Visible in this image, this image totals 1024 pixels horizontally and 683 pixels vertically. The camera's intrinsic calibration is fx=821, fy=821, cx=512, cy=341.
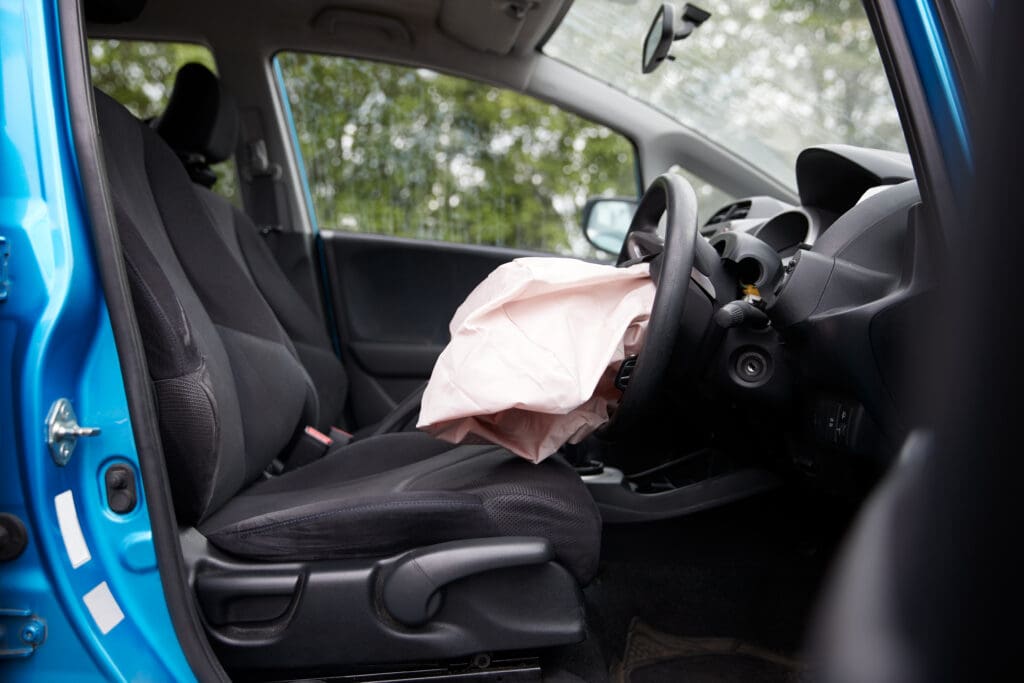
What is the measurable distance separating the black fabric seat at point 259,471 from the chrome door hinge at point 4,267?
161 mm

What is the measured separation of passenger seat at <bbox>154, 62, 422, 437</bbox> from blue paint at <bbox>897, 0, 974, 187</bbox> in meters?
1.26

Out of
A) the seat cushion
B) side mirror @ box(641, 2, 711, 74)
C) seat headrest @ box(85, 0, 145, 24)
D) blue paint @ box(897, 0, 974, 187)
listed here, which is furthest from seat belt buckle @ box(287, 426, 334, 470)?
blue paint @ box(897, 0, 974, 187)

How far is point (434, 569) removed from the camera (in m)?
1.06

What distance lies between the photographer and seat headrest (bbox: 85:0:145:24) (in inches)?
51.8

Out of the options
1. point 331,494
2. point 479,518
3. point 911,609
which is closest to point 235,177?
point 331,494

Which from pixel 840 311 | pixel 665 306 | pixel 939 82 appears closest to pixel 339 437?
pixel 665 306

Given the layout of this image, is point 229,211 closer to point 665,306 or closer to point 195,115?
point 195,115

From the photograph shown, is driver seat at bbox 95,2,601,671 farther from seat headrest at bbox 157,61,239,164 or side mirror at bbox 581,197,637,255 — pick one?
side mirror at bbox 581,197,637,255

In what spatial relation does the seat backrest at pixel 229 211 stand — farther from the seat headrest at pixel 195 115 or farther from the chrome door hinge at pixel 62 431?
the chrome door hinge at pixel 62 431

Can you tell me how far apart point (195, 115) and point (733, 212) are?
3.94ft

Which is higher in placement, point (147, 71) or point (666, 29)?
point (147, 71)

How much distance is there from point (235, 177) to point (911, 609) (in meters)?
2.36

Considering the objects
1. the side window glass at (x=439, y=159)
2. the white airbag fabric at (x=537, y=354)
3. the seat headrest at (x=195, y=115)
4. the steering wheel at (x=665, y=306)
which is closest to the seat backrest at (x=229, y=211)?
the seat headrest at (x=195, y=115)

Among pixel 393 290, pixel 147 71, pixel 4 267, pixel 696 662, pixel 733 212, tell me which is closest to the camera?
pixel 4 267
